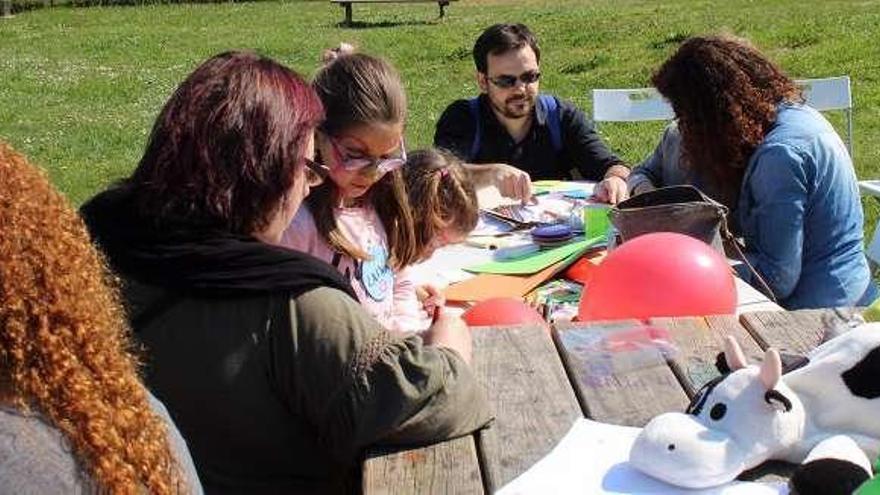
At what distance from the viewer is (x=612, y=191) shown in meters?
4.18

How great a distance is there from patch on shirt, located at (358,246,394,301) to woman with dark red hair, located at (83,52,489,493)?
907mm

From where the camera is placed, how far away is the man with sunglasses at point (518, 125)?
188 inches

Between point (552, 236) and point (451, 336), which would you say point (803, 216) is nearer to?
point (552, 236)

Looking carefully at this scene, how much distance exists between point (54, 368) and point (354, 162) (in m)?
1.55

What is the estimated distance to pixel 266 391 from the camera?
1940 millimetres

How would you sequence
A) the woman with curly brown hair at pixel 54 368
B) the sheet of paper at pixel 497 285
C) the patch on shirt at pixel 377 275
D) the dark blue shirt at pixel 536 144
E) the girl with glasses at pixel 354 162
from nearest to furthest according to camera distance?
the woman with curly brown hair at pixel 54 368, the girl with glasses at pixel 354 162, the patch on shirt at pixel 377 275, the sheet of paper at pixel 497 285, the dark blue shirt at pixel 536 144

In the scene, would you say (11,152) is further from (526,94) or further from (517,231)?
(526,94)

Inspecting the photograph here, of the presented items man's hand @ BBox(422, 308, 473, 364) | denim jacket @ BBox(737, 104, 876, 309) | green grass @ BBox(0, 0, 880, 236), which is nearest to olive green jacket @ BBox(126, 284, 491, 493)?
man's hand @ BBox(422, 308, 473, 364)

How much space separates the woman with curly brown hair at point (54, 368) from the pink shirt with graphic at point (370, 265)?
1469 millimetres

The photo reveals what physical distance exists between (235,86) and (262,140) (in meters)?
0.11

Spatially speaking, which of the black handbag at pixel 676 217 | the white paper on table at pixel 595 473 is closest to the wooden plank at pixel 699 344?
the white paper on table at pixel 595 473

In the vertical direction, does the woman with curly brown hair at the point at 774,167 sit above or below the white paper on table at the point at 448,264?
above

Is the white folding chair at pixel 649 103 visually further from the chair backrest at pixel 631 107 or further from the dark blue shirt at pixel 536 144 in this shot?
the dark blue shirt at pixel 536 144

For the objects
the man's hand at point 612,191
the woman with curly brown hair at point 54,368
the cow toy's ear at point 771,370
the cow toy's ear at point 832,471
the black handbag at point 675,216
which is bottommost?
the man's hand at point 612,191
